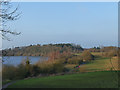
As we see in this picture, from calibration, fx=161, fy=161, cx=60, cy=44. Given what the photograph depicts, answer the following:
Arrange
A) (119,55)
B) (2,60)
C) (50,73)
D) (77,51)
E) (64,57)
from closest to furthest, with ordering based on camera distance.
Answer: (119,55) < (2,60) < (50,73) < (64,57) < (77,51)

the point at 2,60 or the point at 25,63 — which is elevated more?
the point at 2,60

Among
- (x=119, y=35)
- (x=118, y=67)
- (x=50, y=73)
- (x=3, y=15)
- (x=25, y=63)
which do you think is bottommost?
(x=50, y=73)

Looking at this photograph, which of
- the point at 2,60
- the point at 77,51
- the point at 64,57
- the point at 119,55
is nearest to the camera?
the point at 119,55

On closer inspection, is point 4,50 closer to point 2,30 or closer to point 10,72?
point 2,30

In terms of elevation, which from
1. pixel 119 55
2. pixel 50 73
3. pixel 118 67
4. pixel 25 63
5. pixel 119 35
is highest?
pixel 119 35

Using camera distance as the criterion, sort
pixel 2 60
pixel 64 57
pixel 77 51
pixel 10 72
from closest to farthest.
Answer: pixel 2 60, pixel 10 72, pixel 64 57, pixel 77 51

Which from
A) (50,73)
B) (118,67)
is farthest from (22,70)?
(118,67)

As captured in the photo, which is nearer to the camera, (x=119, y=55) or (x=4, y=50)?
(x=119, y=55)

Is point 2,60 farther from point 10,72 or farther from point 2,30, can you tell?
point 10,72

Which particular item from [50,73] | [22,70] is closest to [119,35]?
[22,70]
